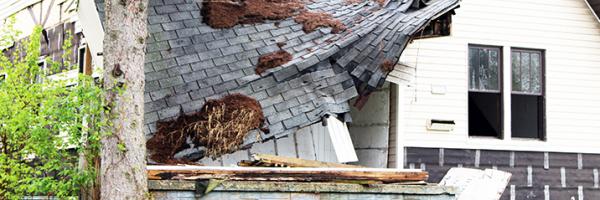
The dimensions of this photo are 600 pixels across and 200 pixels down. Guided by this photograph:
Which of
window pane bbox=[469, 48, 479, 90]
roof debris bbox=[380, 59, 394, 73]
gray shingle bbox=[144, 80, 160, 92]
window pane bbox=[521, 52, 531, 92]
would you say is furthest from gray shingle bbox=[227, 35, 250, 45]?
window pane bbox=[521, 52, 531, 92]

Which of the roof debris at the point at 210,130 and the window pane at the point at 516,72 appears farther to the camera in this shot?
the window pane at the point at 516,72

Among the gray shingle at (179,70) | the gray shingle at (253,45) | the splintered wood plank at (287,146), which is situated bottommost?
the splintered wood plank at (287,146)

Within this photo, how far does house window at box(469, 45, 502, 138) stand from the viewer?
44.7 ft

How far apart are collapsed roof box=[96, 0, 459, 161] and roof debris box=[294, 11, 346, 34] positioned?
3 cm

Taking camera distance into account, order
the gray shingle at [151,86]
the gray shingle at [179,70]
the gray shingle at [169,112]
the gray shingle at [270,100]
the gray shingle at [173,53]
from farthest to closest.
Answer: the gray shingle at [173,53] → the gray shingle at [179,70] → the gray shingle at [270,100] → the gray shingle at [151,86] → the gray shingle at [169,112]

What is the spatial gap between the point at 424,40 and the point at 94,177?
21.6ft

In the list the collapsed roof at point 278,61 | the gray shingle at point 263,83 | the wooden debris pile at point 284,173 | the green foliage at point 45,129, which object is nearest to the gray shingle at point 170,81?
the collapsed roof at point 278,61

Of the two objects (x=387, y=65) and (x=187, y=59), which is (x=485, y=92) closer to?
(x=387, y=65)

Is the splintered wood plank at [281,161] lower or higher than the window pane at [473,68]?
lower

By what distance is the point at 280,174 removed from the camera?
858cm

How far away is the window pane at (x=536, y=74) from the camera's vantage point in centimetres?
1394

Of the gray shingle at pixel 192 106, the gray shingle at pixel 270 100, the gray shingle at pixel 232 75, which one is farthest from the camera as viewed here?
the gray shingle at pixel 232 75

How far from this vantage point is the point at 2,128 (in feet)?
30.1

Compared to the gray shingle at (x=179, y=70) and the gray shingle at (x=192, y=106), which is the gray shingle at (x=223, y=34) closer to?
the gray shingle at (x=179, y=70)
